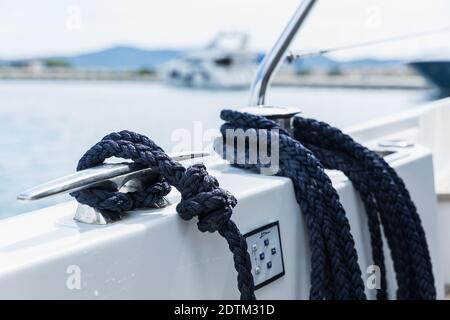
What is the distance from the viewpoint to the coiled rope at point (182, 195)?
1.92 feet

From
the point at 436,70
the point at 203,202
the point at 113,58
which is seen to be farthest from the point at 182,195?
the point at 436,70

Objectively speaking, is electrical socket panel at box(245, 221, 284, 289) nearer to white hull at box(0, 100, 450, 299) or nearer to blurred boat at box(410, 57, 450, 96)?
white hull at box(0, 100, 450, 299)

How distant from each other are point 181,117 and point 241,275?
407 inches

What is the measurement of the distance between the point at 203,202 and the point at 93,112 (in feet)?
36.6

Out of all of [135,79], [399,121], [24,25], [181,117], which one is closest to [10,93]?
[135,79]

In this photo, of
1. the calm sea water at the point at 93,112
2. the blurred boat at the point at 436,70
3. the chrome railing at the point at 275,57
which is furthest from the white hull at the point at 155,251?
the blurred boat at the point at 436,70

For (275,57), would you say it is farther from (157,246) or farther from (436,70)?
(436,70)

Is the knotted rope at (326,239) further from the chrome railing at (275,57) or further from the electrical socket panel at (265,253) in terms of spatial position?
the chrome railing at (275,57)

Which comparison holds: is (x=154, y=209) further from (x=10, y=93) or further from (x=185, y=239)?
(x=10, y=93)

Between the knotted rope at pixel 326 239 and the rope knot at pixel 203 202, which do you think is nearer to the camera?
the rope knot at pixel 203 202

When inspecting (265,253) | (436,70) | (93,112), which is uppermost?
(436,70)

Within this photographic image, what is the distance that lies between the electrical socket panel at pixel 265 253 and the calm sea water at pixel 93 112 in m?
2.71

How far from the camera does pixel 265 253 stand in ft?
2.27

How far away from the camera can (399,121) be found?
5.36ft
